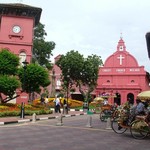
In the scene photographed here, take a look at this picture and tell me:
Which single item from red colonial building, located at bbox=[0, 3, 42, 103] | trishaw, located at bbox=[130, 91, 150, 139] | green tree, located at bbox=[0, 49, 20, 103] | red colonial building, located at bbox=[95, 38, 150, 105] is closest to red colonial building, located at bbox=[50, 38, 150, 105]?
red colonial building, located at bbox=[95, 38, 150, 105]

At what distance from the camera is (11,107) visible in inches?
943

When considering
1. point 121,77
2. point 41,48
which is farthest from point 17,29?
point 121,77

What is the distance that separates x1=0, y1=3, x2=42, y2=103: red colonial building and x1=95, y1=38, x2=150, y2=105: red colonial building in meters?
22.1

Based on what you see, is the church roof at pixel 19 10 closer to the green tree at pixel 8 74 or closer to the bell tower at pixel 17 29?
the bell tower at pixel 17 29

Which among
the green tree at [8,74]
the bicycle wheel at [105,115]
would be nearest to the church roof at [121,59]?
the green tree at [8,74]

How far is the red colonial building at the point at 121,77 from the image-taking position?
49.9 metres

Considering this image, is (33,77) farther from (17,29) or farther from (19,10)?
(19,10)

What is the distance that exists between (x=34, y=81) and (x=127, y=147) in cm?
1749

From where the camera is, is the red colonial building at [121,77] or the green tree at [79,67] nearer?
the green tree at [79,67]

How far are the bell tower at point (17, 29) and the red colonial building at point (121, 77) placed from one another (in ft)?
72.4

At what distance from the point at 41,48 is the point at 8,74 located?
60.7ft

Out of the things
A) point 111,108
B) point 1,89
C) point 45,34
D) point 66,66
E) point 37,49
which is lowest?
point 111,108

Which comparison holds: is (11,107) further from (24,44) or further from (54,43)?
(54,43)

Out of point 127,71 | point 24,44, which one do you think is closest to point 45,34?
point 24,44
